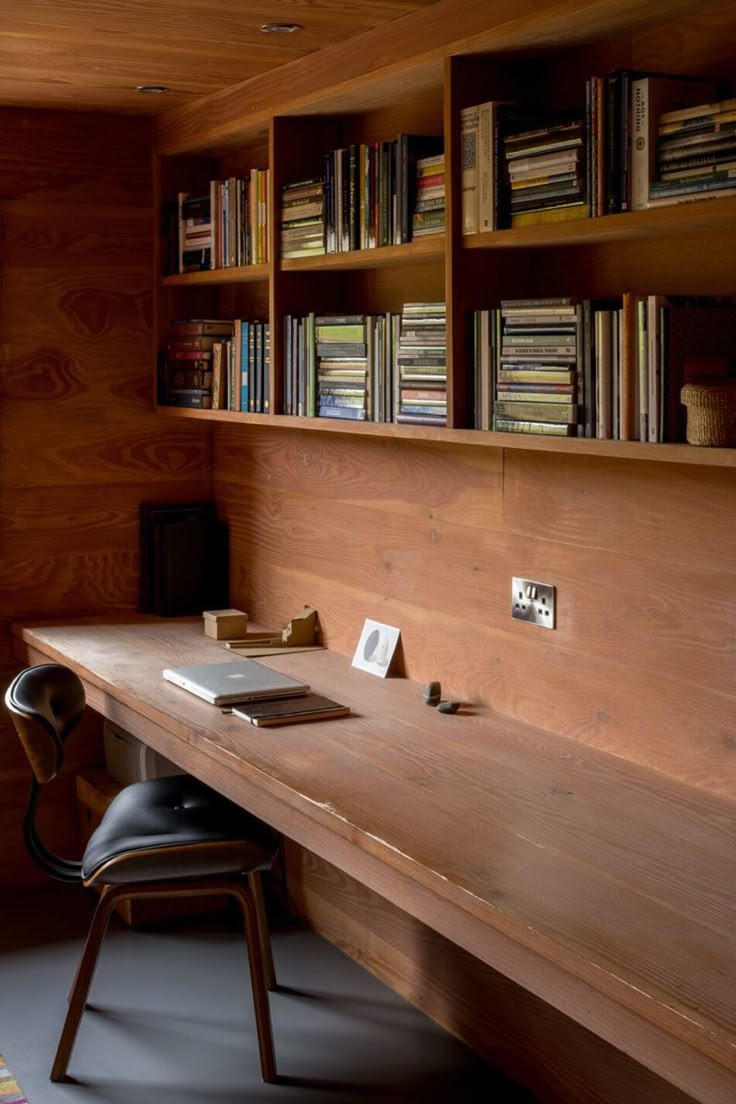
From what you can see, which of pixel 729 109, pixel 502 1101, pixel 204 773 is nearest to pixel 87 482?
pixel 204 773

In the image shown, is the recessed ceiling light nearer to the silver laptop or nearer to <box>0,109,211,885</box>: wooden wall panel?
<box>0,109,211,885</box>: wooden wall panel

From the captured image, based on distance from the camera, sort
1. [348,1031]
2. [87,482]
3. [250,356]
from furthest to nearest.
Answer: [87,482] < [250,356] < [348,1031]

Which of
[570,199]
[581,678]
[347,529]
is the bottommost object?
[581,678]

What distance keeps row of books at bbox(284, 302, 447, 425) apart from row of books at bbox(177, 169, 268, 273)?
1.03 feet

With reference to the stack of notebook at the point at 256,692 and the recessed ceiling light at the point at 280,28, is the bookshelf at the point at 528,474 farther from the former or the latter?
the stack of notebook at the point at 256,692

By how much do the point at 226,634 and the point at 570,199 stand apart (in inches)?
72.3

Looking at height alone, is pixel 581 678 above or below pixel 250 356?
below

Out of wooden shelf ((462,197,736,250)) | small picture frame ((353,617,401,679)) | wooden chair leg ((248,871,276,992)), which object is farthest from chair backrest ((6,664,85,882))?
wooden shelf ((462,197,736,250))

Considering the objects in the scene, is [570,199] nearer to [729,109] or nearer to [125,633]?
[729,109]

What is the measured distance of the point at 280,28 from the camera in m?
2.86

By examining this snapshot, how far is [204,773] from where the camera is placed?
284 centimetres

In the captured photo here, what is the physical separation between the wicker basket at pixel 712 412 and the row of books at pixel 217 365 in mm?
1531

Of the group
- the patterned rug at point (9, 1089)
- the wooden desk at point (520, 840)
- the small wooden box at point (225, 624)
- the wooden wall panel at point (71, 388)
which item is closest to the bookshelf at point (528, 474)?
the wooden desk at point (520, 840)

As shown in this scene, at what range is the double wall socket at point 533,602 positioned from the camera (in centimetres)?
280
